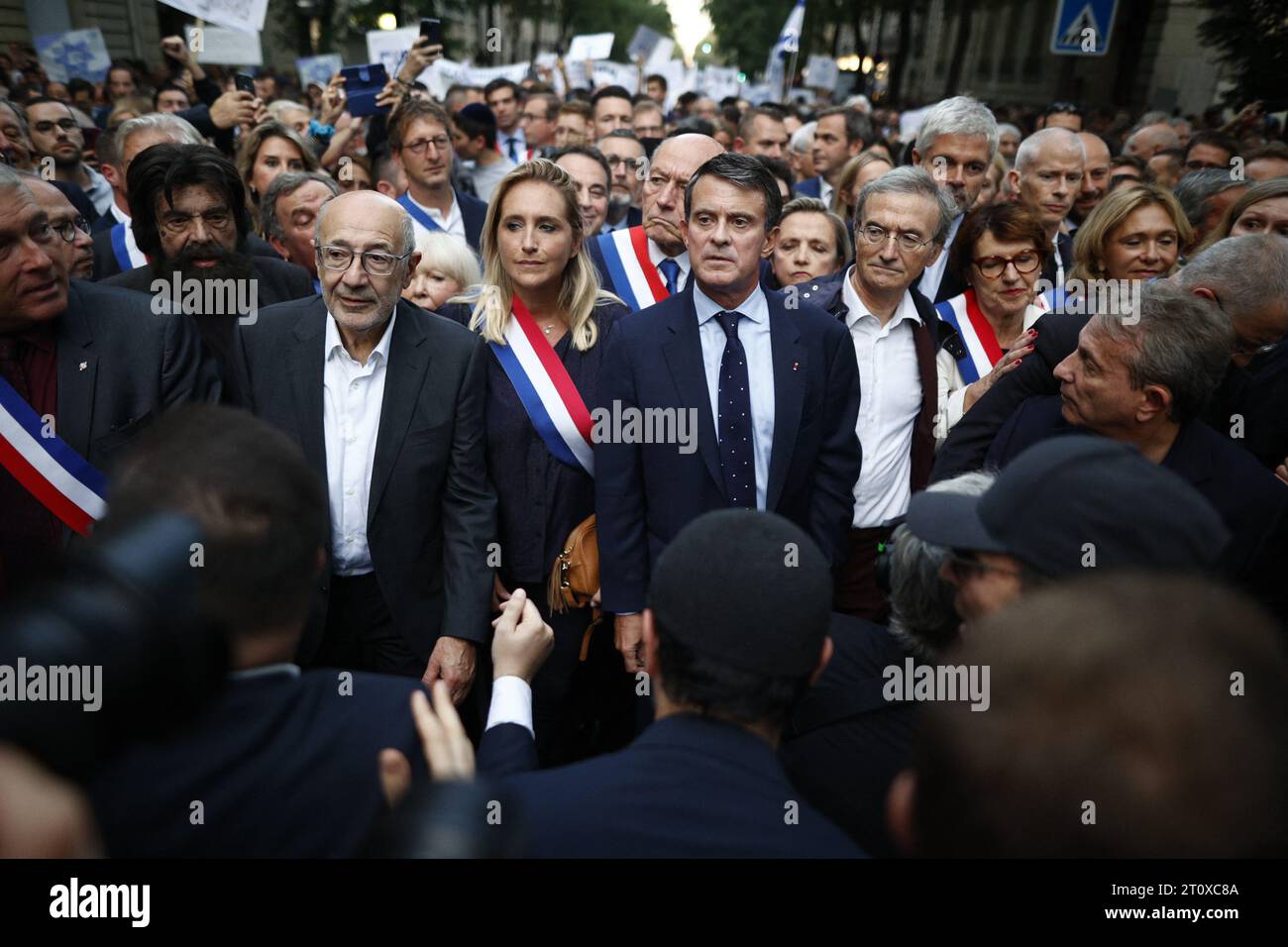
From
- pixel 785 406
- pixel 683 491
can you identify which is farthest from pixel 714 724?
pixel 785 406

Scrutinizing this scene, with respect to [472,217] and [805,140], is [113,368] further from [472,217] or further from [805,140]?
[805,140]

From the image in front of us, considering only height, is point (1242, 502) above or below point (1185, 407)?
below

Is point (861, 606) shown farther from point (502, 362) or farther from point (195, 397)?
point (195, 397)

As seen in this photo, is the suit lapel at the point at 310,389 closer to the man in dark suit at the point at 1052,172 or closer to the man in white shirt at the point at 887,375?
the man in white shirt at the point at 887,375

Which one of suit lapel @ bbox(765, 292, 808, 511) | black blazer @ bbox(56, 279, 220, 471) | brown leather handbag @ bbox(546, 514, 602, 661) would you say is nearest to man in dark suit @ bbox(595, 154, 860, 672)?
suit lapel @ bbox(765, 292, 808, 511)

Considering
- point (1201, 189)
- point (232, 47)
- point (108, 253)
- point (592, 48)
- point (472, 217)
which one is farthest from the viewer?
point (592, 48)

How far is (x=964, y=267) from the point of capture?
4.09 m

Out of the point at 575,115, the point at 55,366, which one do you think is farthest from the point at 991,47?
the point at 55,366

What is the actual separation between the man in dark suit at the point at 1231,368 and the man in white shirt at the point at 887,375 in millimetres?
524

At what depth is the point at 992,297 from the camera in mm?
3916

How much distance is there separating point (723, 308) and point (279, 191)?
115 inches

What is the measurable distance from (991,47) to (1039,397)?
4404 cm

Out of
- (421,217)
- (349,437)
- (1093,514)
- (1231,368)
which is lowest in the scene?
(349,437)

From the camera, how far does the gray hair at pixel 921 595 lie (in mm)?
1924
